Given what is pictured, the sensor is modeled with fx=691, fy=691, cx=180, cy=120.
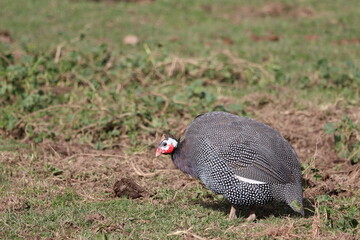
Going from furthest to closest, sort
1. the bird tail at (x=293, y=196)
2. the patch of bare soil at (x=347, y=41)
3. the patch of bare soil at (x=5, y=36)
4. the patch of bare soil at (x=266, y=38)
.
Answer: the patch of bare soil at (x=266, y=38), the patch of bare soil at (x=347, y=41), the patch of bare soil at (x=5, y=36), the bird tail at (x=293, y=196)

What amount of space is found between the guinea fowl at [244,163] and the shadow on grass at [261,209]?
215 mm

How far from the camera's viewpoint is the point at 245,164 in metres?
4.34

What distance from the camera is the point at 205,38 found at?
991cm

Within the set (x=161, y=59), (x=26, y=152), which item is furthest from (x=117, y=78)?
(x=26, y=152)

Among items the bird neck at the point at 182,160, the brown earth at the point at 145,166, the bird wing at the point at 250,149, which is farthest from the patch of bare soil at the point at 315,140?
the bird neck at the point at 182,160

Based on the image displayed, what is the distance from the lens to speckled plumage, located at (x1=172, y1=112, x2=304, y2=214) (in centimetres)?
432

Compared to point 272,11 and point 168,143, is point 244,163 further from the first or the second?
point 272,11

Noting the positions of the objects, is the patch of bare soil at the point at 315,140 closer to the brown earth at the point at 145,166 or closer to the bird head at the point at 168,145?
the brown earth at the point at 145,166

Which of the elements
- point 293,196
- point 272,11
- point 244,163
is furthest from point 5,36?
point 293,196

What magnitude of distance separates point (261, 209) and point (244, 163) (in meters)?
0.64

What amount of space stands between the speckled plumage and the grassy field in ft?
A: 0.62

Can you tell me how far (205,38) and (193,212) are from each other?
5.57 meters

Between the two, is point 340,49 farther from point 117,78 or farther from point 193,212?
point 193,212

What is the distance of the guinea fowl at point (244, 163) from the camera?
432cm
